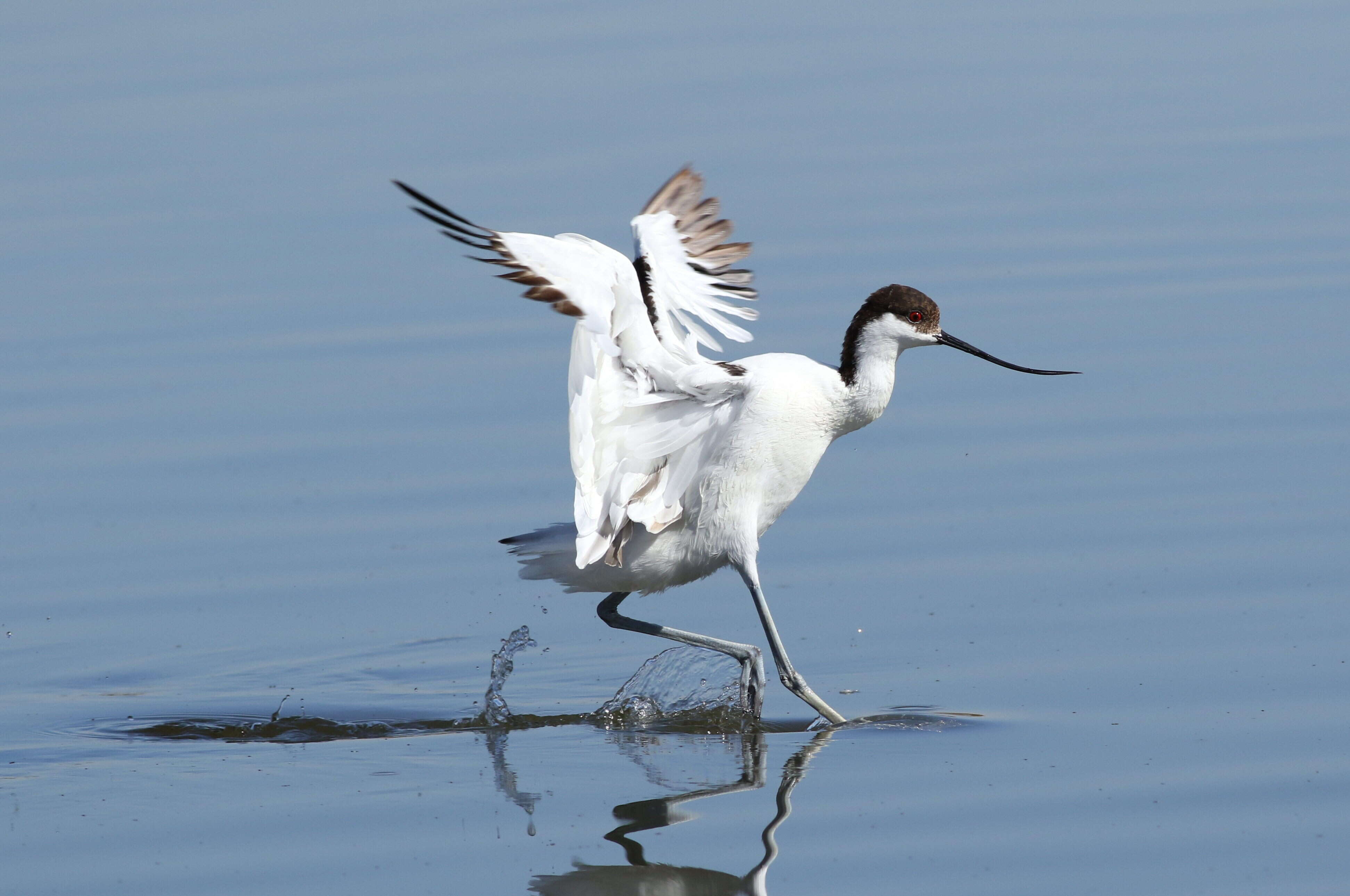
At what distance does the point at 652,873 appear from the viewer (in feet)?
20.3

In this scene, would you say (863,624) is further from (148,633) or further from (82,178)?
(82,178)

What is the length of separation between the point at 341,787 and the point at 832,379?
107 inches

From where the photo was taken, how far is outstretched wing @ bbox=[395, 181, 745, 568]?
23.1 ft

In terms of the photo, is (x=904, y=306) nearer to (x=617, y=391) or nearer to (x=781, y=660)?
(x=617, y=391)

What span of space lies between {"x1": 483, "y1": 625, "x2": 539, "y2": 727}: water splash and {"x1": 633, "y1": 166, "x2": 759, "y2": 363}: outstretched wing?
154 centimetres

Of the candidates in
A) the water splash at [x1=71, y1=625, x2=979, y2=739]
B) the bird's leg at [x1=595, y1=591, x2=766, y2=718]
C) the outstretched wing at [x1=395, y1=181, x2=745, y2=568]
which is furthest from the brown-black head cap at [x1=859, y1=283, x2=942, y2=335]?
the water splash at [x1=71, y1=625, x2=979, y2=739]

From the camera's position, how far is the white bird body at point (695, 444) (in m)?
7.64

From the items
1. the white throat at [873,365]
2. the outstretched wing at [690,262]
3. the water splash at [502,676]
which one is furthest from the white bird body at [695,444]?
the water splash at [502,676]

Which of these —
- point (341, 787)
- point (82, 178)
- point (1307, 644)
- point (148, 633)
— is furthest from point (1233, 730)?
point (82, 178)

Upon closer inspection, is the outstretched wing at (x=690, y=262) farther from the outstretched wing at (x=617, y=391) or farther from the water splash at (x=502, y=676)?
the water splash at (x=502, y=676)

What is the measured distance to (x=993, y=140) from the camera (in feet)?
51.0

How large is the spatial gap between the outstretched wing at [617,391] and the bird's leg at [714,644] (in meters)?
0.50

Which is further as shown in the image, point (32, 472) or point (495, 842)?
point (32, 472)

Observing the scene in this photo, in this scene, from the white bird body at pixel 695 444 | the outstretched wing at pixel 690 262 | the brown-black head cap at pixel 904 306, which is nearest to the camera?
the white bird body at pixel 695 444
